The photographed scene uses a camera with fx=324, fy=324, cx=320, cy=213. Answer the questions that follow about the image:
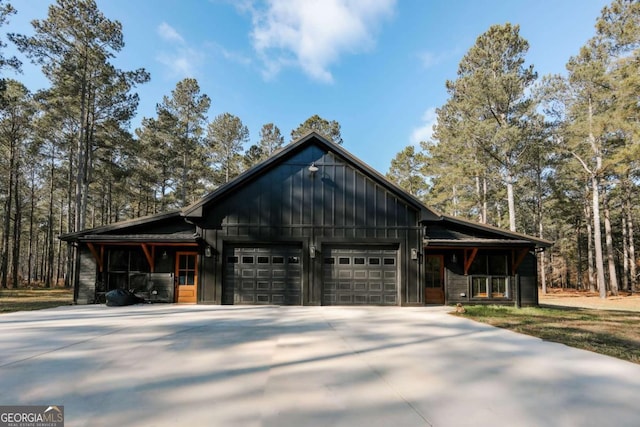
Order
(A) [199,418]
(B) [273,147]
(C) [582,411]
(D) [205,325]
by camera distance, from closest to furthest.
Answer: (A) [199,418]
(C) [582,411]
(D) [205,325]
(B) [273,147]

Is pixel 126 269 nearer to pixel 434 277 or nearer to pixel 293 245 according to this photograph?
pixel 293 245

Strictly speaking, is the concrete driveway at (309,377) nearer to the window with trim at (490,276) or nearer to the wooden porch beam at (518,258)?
the window with trim at (490,276)

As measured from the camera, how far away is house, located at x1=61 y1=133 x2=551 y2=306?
11.5 metres

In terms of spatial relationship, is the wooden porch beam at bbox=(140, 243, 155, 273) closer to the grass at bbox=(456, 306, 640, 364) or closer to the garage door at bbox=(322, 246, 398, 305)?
the garage door at bbox=(322, 246, 398, 305)

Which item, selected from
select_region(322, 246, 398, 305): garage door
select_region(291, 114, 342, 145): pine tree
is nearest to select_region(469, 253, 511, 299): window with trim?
select_region(322, 246, 398, 305): garage door

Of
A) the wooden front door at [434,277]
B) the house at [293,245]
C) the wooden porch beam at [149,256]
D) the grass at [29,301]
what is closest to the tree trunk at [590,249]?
the house at [293,245]

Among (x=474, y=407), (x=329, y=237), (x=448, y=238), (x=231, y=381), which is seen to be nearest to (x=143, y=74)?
(x=329, y=237)

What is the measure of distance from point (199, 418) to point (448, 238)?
1100cm

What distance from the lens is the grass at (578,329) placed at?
5.60 meters

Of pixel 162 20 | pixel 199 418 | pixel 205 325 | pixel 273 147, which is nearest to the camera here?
pixel 199 418

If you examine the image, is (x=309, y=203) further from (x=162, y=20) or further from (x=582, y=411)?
(x=582, y=411)

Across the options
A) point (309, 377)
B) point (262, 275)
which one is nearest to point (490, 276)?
point (262, 275)

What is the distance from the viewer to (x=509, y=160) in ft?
64.1

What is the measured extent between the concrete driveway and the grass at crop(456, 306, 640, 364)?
0.59m
